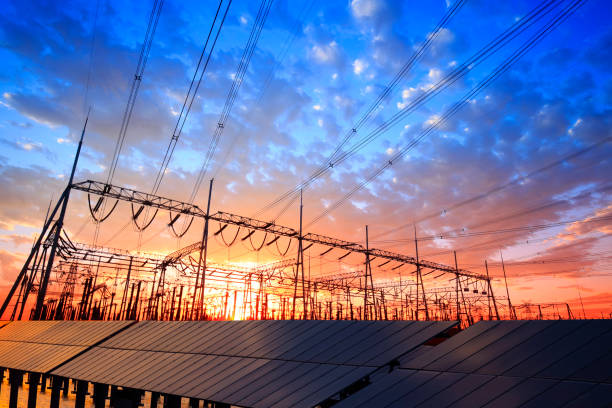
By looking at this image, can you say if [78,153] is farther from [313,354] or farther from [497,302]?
[497,302]

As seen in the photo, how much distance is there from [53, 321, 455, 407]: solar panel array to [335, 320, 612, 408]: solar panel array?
82 cm

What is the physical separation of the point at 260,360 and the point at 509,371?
6.36 m

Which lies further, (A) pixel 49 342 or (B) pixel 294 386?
(A) pixel 49 342

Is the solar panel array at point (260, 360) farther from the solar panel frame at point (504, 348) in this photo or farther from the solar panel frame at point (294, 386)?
the solar panel frame at point (504, 348)

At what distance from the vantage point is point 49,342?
69.9ft

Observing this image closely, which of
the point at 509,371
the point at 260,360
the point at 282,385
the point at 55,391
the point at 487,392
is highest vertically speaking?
the point at 509,371

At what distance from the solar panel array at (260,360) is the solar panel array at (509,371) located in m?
0.82

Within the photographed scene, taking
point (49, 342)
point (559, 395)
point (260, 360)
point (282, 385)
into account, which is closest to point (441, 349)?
point (559, 395)

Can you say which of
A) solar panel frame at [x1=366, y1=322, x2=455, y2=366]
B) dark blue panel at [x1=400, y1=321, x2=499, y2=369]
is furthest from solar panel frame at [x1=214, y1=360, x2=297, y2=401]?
dark blue panel at [x1=400, y1=321, x2=499, y2=369]

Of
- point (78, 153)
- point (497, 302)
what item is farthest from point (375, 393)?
point (497, 302)

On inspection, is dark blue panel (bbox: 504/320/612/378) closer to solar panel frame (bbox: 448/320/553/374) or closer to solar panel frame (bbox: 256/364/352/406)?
solar panel frame (bbox: 448/320/553/374)

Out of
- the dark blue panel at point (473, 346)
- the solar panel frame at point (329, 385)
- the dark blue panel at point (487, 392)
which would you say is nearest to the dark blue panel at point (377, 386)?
the solar panel frame at point (329, 385)

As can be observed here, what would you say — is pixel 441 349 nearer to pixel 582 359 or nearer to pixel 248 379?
pixel 582 359

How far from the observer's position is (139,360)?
1405cm
